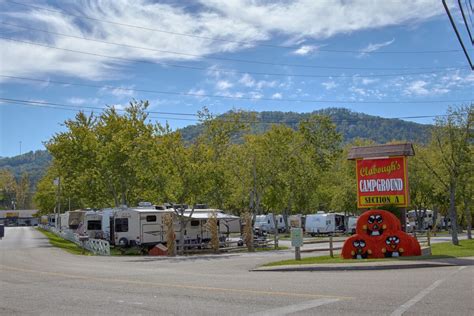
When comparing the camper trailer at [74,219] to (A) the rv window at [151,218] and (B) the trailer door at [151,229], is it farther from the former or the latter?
(A) the rv window at [151,218]

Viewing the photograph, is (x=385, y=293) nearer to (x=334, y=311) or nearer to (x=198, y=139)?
(x=334, y=311)

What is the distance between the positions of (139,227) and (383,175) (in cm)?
1765

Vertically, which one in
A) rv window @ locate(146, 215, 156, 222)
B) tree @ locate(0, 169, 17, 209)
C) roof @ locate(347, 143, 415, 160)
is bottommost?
rv window @ locate(146, 215, 156, 222)

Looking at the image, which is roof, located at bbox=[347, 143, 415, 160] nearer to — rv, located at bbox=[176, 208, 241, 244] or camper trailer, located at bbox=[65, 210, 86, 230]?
rv, located at bbox=[176, 208, 241, 244]

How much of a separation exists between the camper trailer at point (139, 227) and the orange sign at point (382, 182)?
15053 millimetres

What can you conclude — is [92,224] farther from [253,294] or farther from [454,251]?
[253,294]

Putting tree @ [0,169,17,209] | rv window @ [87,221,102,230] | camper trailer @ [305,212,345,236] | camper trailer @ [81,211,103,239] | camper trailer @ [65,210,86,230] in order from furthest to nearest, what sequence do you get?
1. tree @ [0,169,17,209]
2. camper trailer @ [65,210,86,230]
3. camper trailer @ [305,212,345,236]
4. rv window @ [87,221,102,230]
5. camper trailer @ [81,211,103,239]

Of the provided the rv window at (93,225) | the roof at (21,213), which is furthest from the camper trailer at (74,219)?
the roof at (21,213)

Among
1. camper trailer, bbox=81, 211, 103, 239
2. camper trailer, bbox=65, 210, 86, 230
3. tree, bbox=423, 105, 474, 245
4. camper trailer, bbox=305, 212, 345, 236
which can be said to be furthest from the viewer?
camper trailer, bbox=65, 210, 86, 230

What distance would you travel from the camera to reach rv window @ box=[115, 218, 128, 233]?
35.6 meters

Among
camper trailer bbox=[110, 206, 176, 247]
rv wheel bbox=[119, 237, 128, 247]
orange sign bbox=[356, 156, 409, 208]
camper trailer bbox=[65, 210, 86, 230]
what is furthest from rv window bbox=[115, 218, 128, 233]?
camper trailer bbox=[65, 210, 86, 230]

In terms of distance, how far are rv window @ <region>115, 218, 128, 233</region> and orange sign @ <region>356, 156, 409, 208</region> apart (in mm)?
17713

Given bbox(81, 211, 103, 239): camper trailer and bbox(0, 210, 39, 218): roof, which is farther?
bbox(0, 210, 39, 218): roof

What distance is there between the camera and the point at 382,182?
22.8 metres
